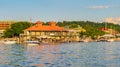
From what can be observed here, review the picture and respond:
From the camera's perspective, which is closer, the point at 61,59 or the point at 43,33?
the point at 61,59

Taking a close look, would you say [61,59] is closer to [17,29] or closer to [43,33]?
[43,33]

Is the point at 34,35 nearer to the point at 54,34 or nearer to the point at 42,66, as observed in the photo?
the point at 54,34

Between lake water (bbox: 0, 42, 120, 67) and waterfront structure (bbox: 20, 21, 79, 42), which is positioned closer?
lake water (bbox: 0, 42, 120, 67)

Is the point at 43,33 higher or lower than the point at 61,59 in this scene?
lower

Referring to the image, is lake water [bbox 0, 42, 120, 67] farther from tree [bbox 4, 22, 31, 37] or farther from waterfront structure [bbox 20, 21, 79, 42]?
tree [bbox 4, 22, 31, 37]

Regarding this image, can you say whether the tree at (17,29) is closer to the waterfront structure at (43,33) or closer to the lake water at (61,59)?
the waterfront structure at (43,33)

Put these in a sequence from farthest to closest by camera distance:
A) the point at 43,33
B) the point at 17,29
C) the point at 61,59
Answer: the point at 17,29, the point at 43,33, the point at 61,59

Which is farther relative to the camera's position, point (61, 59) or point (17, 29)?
point (17, 29)

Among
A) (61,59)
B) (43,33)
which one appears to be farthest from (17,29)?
(61,59)

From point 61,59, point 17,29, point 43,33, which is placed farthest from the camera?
point 17,29

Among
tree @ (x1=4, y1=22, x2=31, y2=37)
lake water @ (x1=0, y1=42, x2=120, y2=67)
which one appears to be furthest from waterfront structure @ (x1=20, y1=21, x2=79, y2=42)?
lake water @ (x1=0, y1=42, x2=120, y2=67)

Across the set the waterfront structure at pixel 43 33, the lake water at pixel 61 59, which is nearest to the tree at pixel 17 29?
the waterfront structure at pixel 43 33

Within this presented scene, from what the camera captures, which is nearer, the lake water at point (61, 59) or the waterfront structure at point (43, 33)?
the lake water at point (61, 59)

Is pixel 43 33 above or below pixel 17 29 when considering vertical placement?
below
